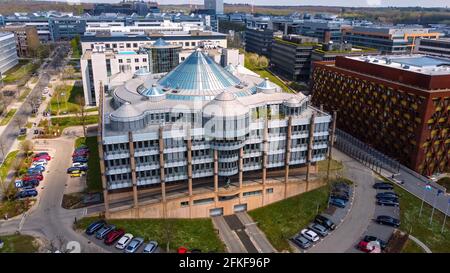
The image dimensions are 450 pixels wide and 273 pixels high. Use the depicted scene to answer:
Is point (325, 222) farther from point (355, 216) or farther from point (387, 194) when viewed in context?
point (387, 194)

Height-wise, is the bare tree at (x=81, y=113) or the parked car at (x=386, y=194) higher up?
the bare tree at (x=81, y=113)

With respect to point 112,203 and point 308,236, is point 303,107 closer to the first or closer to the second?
point 308,236

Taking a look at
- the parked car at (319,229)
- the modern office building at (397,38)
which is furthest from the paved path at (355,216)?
the modern office building at (397,38)

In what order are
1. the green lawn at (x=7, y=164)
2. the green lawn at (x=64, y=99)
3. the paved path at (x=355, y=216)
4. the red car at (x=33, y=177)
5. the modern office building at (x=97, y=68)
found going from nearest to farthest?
the paved path at (x=355, y=216) < the red car at (x=33, y=177) < the green lawn at (x=7, y=164) < the green lawn at (x=64, y=99) < the modern office building at (x=97, y=68)

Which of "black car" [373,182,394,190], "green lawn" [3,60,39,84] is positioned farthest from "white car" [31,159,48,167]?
"green lawn" [3,60,39,84]

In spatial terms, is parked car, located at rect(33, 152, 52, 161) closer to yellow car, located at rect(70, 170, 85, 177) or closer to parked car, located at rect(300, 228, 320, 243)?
yellow car, located at rect(70, 170, 85, 177)

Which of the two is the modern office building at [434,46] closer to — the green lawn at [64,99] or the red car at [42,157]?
the green lawn at [64,99]

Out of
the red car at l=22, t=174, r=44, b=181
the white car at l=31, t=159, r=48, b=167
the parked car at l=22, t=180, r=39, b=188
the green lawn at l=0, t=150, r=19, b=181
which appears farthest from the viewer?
the white car at l=31, t=159, r=48, b=167
